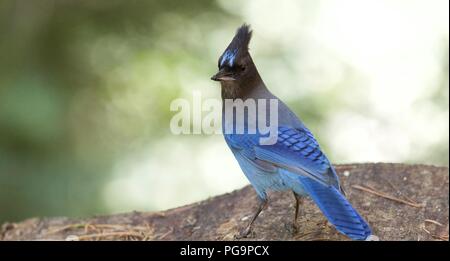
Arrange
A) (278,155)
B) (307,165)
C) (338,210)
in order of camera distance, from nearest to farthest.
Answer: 1. (338,210)
2. (307,165)
3. (278,155)

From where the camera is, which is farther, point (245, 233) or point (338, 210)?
point (245, 233)

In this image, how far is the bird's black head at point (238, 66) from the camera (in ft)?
11.7

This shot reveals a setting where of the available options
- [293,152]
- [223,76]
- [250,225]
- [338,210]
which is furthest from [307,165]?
[223,76]

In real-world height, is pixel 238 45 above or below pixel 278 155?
above

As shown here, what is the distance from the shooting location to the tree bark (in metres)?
3.50

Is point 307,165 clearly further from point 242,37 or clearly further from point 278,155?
point 242,37

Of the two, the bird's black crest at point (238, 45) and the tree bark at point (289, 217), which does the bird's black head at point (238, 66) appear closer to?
the bird's black crest at point (238, 45)

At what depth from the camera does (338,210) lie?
10.0 ft

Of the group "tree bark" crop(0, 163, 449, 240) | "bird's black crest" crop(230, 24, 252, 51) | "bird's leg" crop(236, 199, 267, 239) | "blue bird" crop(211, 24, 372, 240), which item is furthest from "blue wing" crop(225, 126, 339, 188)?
"bird's black crest" crop(230, 24, 252, 51)

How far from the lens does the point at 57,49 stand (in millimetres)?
5535

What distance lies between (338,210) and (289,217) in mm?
603

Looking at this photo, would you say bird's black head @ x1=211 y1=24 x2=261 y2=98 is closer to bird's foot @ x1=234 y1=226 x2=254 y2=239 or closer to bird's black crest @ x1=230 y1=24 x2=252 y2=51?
bird's black crest @ x1=230 y1=24 x2=252 y2=51

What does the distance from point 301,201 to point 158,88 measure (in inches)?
108

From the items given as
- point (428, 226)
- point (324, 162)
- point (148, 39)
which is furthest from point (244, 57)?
point (148, 39)
